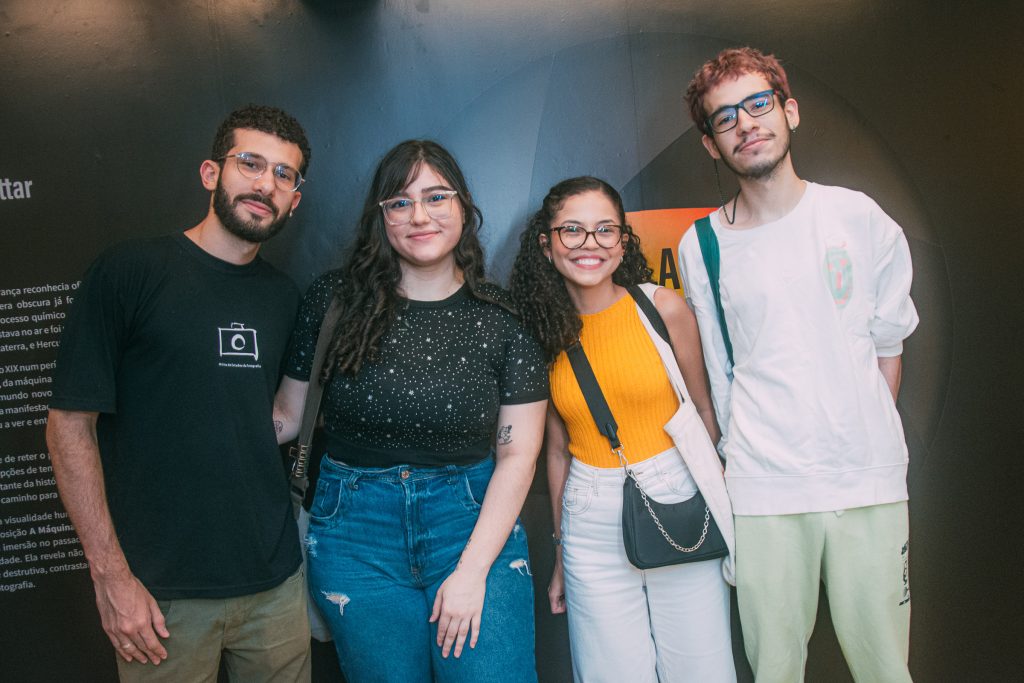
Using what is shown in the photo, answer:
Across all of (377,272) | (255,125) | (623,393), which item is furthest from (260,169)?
(623,393)

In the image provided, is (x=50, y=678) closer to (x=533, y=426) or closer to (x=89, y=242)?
(x=89, y=242)

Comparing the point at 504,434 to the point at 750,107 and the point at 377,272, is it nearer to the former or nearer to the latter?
the point at 377,272

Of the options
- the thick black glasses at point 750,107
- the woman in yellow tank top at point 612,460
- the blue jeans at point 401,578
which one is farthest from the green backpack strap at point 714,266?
the blue jeans at point 401,578

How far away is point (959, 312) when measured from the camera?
2850mm

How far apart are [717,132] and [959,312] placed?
59.3 inches

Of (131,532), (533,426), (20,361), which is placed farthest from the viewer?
(20,361)

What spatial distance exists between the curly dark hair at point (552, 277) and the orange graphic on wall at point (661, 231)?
25 cm

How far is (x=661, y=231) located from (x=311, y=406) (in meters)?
1.62

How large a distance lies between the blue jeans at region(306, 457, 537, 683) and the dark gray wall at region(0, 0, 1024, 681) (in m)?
0.84

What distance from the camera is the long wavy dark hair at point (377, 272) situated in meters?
2.08

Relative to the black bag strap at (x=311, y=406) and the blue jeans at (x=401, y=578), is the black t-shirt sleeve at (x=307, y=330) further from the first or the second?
the blue jeans at (x=401, y=578)

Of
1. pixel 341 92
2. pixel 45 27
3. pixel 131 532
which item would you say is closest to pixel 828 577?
pixel 131 532

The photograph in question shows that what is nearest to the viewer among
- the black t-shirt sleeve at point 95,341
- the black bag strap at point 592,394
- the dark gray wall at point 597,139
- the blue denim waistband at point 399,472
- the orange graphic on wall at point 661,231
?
the black t-shirt sleeve at point 95,341

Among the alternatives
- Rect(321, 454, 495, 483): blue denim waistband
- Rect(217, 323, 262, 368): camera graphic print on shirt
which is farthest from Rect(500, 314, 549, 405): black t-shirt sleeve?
Rect(217, 323, 262, 368): camera graphic print on shirt
